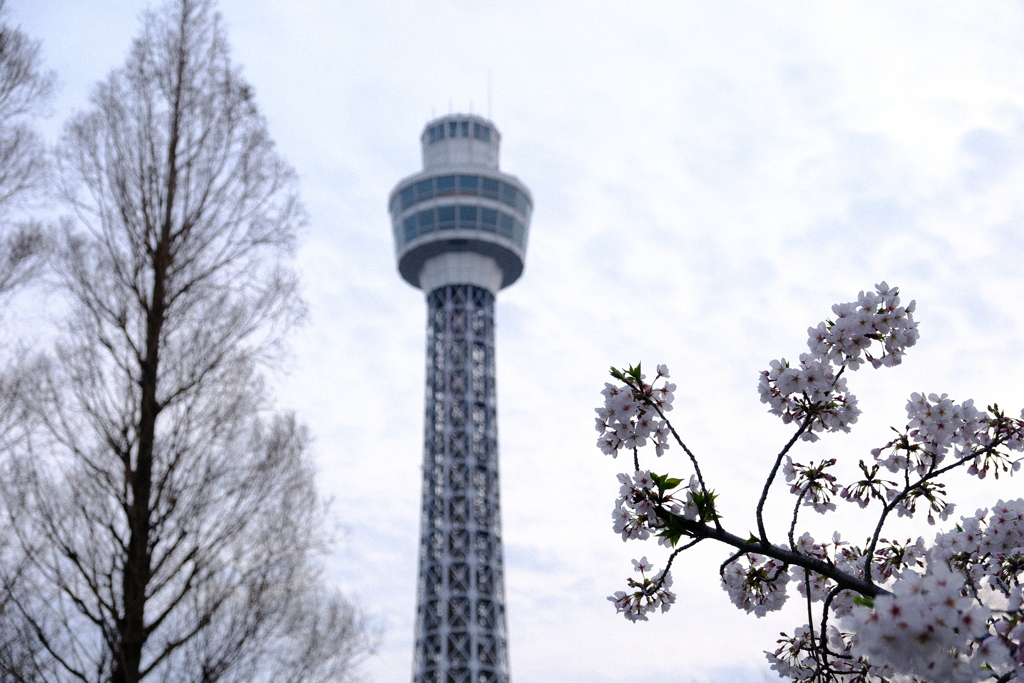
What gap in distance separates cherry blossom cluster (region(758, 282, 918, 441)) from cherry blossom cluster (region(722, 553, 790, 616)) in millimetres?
1174

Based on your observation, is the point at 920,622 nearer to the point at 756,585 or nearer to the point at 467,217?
the point at 756,585

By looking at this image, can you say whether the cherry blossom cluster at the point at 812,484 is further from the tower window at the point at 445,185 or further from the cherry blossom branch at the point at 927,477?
the tower window at the point at 445,185

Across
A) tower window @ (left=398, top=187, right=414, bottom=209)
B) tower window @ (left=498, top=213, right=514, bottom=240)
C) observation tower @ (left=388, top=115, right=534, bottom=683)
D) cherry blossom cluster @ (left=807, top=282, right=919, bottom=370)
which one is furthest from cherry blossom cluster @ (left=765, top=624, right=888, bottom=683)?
tower window @ (left=398, top=187, right=414, bottom=209)

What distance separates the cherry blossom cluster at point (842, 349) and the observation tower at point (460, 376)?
57.6 metres

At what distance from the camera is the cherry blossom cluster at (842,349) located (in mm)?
4875

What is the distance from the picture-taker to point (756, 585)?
578cm

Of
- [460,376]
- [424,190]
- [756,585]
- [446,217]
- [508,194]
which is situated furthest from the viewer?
[508,194]

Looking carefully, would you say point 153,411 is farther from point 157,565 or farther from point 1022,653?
point 1022,653

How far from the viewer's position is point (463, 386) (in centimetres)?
6719

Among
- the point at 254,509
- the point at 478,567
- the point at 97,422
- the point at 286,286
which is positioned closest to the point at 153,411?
the point at 97,422

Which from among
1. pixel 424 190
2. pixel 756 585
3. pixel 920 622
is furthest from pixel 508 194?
pixel 920 622

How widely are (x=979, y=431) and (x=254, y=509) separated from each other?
7.85 m

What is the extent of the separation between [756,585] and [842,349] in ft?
5.66

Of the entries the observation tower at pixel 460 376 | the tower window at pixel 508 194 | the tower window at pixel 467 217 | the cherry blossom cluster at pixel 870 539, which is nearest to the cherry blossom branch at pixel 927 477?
the cherry blossom cluster at pixel 870 539
